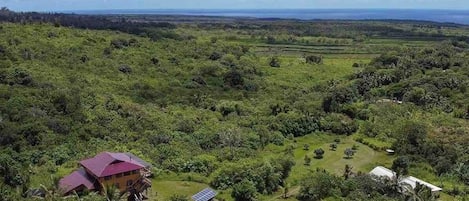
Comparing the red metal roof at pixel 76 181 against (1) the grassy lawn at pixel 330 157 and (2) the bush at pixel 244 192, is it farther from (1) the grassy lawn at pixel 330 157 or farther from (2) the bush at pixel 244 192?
(1) the grassy lawn at pixel 330 157

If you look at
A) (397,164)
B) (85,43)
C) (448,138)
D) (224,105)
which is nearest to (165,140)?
(224,105)

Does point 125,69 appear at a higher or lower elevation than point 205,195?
higher

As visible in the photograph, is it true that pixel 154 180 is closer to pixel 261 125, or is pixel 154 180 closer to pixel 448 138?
pixel 261 125

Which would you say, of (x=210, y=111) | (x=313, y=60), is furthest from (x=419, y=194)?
(x=313, y=60)

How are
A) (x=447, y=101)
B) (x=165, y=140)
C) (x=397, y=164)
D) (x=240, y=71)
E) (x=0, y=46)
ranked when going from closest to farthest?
(x=397, y=164), (x=165, y=140), (x=447, y=101), (x=0, y=46), (x=240, y=71)

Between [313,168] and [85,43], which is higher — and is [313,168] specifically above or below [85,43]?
below

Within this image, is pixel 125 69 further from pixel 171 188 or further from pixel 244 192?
pixel 244 192
